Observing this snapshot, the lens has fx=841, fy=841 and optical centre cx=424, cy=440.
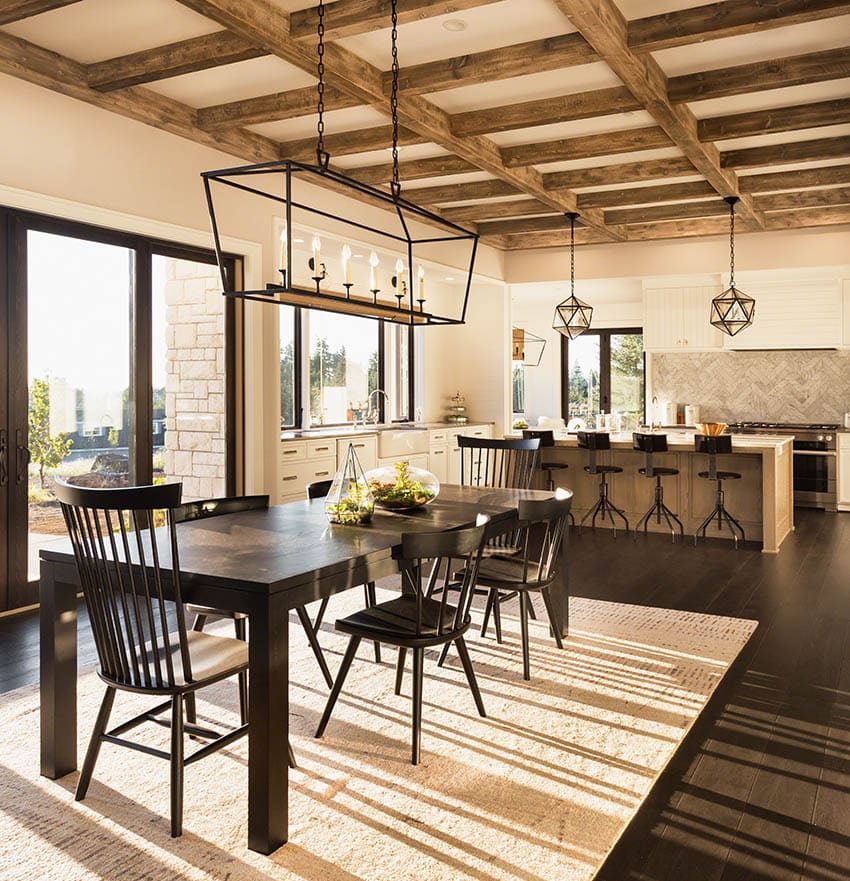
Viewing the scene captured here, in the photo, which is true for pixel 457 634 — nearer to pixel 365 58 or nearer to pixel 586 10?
pixel 586 10

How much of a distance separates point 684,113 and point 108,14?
10.4ft

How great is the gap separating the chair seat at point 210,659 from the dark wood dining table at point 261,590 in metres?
0.20

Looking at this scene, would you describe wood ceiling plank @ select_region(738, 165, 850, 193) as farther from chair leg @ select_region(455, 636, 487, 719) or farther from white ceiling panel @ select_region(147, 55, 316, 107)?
chair leg @ select_region(455, 636, 487, 719)

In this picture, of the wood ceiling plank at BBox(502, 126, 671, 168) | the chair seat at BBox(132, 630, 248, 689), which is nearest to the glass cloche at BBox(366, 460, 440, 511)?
the chair seat at BBox(132, 630, 248, 689)

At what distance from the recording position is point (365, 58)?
4.33m

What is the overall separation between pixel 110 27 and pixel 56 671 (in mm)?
2988

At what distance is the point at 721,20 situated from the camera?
141 inches

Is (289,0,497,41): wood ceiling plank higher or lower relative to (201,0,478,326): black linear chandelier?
higher

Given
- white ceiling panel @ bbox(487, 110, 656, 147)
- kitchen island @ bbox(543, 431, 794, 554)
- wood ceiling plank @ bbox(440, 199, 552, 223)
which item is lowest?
kitchen island @ bbox(543, 431, 794, 554)

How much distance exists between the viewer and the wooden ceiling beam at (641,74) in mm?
3469

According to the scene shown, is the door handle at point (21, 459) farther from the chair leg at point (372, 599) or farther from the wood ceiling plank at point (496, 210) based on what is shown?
the wood ceiling plank at point (496, 210)

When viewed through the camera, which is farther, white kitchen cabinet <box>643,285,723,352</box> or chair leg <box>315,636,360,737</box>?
white kitchen cabinet <box>643,285,723,352</box>

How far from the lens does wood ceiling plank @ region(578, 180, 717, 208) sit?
6910mm

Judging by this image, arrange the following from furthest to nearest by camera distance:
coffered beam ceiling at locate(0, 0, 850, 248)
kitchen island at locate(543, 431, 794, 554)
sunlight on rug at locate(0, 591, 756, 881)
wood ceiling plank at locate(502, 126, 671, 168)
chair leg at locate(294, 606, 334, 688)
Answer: kitchen island at locate(543, 431, 794, 554)
wood ceiling plank at locate(502, 126, 671, 168)
coffered beam ceiling at locate(0, 0, 850, 248)
chair leg at locate(294, 606, 334, 688)
sunlight on rug at locate(0, 591, 756, 881)
